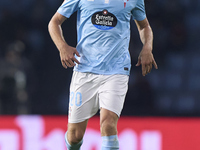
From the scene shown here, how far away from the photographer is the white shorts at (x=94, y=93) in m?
3.15

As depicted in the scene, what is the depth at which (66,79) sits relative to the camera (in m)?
6.86

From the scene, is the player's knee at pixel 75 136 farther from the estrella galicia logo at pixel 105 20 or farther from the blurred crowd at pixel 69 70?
the blurred crowd at pixel 69 70

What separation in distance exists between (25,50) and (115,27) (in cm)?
409

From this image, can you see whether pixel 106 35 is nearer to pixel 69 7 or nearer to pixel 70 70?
pixel 69 7

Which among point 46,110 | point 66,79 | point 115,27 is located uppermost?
point 115,27

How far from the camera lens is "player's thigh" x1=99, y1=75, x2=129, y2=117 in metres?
3.12

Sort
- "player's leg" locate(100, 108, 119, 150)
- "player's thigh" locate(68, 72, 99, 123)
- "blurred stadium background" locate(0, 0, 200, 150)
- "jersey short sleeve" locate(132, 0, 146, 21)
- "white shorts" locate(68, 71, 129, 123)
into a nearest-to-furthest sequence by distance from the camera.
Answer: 1. "player's leg" locate(100, 108, 119, 150)
2. "white shorts" locate(68, 71, 129, 123)
3. "player's thigh" locate(68, 72, 99, 123)
4. "jersey short sleeve" locate(132, 0, 146, 21)
5. "blurred stadium background" locate(0, 0, 200, 150)

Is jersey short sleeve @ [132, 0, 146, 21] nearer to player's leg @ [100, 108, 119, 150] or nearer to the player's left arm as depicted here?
the player's left arm

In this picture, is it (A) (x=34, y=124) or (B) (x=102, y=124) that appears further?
(A) (x=34, y=124)

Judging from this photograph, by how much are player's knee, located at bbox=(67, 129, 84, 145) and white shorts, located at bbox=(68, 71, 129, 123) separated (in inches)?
3.4

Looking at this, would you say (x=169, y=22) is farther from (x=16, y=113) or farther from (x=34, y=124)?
(x=34, y=124)

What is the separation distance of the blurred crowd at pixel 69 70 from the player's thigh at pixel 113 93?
3.43m

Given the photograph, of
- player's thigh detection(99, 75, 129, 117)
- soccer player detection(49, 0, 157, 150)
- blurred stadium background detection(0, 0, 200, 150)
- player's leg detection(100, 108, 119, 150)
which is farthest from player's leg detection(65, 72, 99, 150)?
blurred stadium background detection(0, 0, 200, 150)

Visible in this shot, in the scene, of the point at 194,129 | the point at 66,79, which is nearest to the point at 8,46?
the point at 66,79
